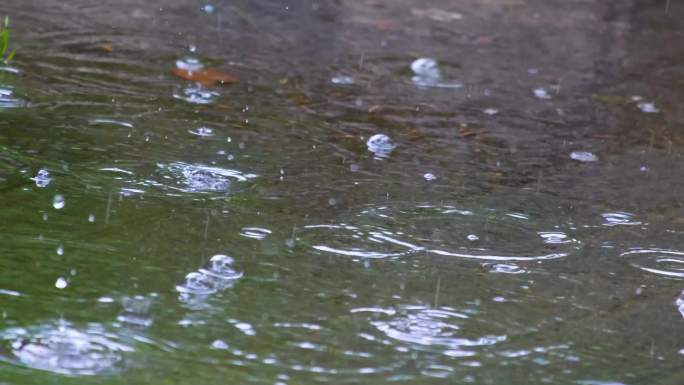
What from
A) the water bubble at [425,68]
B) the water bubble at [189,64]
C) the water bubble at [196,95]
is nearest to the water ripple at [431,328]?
the water bubble at [196,95]

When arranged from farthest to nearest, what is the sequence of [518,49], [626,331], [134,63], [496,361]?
1. [518,49]
2. [134,63]
3. [626,331]
4. [496,361]

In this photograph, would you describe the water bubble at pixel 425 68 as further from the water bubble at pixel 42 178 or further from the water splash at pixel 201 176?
the water bubble at pixel 42 178

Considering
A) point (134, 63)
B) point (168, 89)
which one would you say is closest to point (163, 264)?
point (168, 89)

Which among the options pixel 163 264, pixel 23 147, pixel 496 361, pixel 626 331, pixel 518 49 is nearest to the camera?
→ pixel 496 361

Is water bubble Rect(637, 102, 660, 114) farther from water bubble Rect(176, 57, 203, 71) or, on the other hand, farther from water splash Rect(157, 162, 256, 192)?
water splash Rect(157, 162, 256, 192)

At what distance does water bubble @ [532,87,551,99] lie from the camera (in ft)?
13.5

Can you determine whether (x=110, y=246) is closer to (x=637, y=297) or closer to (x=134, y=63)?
(x=637, y=297)

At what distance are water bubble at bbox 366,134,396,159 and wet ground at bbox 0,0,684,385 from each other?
0.04 ft

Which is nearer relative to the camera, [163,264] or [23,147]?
[163,264]

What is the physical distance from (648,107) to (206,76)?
1.80 metres

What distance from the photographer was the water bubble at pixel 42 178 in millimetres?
2613

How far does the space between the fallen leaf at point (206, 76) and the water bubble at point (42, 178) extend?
1.22m

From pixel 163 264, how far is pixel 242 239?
0.25 meters

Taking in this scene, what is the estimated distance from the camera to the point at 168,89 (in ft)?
12.1
